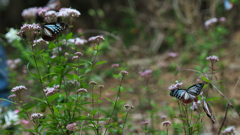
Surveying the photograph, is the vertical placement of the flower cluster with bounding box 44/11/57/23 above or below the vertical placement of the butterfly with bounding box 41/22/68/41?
above

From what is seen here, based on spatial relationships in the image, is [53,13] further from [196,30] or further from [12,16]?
[12,16]

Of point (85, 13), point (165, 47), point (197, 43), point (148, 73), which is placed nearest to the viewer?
point (148, 73)

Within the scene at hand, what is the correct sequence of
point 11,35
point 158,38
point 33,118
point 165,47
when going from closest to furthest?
1. point 33,118
2. point 11,35
3. point 158,38
4. point 165,47

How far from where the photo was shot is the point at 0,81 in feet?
12.0

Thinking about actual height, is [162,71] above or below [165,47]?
below

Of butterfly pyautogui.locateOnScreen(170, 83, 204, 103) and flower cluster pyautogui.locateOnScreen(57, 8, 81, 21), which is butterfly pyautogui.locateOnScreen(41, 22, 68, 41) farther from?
butterfly pyautogui.locateOnScreen(170, 83, 204, 103)

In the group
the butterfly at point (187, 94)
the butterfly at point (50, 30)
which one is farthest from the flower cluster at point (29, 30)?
the butterfly at point (187, 94)

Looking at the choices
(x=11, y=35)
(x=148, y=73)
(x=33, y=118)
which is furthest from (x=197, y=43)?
(x=33, y=118)

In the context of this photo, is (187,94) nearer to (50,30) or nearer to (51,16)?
(50,30)

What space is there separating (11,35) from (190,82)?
366 cm

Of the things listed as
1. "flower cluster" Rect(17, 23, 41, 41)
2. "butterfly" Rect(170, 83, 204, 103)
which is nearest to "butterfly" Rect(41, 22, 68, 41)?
"flower cluster" Rect(17, 23, 41, 41)

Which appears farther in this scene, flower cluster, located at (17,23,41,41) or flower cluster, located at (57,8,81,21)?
flower cluster, located at (57,8,81,21)

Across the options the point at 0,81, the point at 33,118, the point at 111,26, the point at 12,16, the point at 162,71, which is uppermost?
the point at 12,16

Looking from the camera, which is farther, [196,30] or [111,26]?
[111,26]
